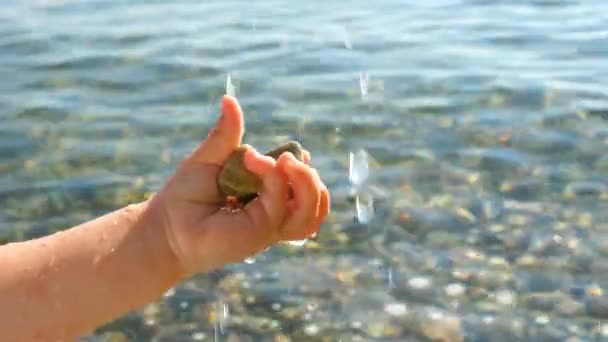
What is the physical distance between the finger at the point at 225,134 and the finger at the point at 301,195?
289mm

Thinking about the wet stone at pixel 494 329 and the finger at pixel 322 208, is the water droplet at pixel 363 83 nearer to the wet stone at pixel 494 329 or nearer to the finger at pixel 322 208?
the wet stone at pixel 494 329

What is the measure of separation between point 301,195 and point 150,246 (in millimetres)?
685

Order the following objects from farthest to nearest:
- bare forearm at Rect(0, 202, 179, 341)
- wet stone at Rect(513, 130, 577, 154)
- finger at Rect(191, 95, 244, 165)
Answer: wet stone at Rect(513, 130, 577, 154)
bare forearm at Rect(0, 202, 179, 341)
finger at Rect(191, 95, 244, 165)

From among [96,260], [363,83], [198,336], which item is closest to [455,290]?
[198,336]

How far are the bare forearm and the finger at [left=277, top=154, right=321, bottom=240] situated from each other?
551 mm

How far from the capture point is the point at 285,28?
37.0 ft

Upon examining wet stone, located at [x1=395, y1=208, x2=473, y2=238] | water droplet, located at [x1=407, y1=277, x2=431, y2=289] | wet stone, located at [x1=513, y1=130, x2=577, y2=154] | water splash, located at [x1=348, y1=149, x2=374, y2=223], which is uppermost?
wet stone, located at [x1=513, y1=130, x2=577, y2=154]

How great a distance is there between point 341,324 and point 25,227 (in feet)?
7.66

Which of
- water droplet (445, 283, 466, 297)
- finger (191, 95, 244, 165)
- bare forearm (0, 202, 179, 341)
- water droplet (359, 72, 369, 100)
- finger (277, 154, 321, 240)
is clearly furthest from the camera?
water droplet (359, 72, 369, 100)

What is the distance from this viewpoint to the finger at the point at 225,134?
3254 millimetres

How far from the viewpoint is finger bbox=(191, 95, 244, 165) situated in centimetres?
325

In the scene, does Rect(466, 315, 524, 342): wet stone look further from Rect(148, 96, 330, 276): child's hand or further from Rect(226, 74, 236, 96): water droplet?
Rect(226, 74, 236, 96): water droplet

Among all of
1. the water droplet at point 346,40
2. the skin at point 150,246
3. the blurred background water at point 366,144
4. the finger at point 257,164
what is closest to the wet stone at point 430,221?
the blurred background water at point 366,144

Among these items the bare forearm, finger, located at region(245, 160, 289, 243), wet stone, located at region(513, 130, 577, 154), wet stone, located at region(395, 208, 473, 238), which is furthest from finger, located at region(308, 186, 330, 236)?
wet stone, located at region(513, 130, 577, 154)
